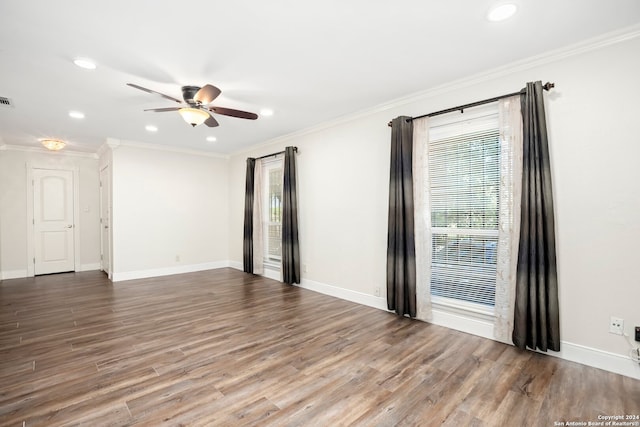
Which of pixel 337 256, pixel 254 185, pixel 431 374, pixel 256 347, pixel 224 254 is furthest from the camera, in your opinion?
pixel 224 254

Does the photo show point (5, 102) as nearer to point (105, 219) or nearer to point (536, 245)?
point (105, 219)

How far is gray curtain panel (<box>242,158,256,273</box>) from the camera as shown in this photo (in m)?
6.23

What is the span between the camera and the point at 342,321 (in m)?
3.55

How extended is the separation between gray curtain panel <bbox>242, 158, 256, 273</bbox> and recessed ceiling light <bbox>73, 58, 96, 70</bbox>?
11.4ft

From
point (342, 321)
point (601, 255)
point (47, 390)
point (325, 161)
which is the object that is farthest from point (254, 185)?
point (601, 255)

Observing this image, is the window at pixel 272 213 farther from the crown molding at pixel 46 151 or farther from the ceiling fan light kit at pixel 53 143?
the crown molding at pixel 46 151

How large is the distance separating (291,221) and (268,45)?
3061 millimetres

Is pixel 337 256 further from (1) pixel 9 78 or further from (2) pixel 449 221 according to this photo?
(1) pixel 9 78

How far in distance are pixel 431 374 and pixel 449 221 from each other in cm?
167

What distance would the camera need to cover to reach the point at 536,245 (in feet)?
8.61

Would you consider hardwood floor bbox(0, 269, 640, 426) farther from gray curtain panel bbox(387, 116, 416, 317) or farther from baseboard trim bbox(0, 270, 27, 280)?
baseboard trim bbox(0, 270, 27, 280)

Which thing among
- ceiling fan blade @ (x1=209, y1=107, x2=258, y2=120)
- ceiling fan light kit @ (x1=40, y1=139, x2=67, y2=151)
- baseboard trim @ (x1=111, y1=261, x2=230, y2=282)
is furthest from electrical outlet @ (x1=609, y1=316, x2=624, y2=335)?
ceiling fan light kit @ (x1=40, y1=139, x2=67, y2=151)

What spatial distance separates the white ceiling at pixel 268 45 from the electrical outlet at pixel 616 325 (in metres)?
2.27

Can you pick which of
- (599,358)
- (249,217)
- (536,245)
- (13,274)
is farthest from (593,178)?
(13,274)
